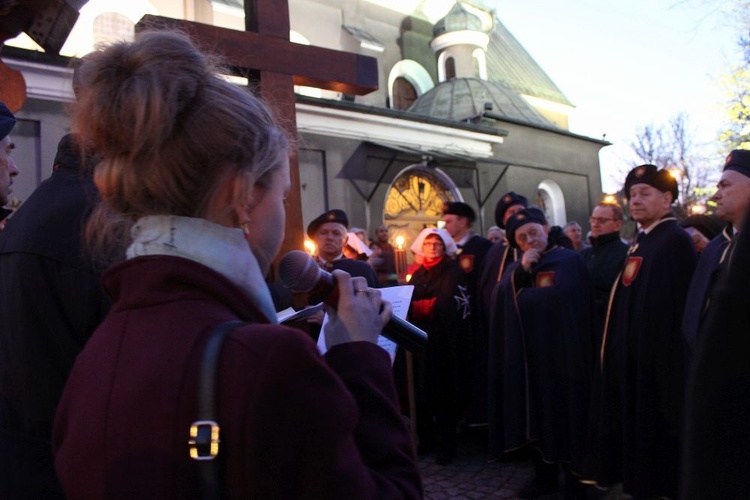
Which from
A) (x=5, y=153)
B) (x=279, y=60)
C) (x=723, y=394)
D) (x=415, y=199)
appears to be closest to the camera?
(x=723, y=394)

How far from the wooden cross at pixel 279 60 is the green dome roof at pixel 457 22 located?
757 inches

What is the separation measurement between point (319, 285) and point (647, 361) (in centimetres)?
326

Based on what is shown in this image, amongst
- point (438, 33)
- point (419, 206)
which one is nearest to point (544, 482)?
point (419, 206)

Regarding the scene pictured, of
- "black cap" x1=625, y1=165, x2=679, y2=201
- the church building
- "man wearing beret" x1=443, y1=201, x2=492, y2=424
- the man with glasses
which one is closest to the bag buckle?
"black cap" x1=625, y1=165, x2=679, y2=201

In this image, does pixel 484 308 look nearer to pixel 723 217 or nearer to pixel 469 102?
pixel 723 217

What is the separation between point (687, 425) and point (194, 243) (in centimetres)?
87

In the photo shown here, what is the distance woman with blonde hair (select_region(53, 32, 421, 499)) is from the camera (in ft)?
3.19

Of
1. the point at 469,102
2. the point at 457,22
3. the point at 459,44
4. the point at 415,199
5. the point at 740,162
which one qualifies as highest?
the point at 457,22

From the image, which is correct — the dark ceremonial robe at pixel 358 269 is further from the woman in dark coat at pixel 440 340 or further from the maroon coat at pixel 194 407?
the maroon coat at pixel 194 407

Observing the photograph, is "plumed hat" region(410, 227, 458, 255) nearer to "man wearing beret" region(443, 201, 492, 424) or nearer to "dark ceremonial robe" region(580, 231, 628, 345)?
"man wearing beret" region(443, 201, 492, 424)

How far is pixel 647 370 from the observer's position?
395 cm

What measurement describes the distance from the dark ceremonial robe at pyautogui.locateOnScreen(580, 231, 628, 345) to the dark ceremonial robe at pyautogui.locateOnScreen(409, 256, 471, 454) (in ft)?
4.29

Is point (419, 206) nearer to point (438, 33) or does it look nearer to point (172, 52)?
point (438, 33)

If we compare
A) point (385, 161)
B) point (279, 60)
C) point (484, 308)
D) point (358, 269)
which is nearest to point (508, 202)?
point (484, 308)
